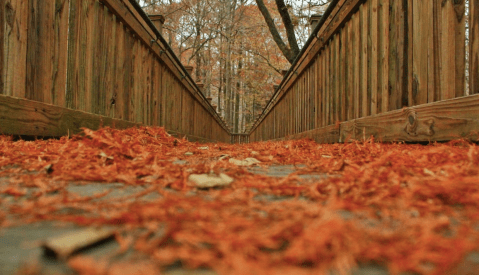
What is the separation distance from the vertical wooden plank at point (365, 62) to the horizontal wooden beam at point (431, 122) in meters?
0.23

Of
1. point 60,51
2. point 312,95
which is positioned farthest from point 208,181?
point 312,95

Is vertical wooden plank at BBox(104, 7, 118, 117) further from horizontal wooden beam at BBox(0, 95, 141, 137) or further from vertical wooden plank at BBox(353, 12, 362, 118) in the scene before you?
vertical wooden plank at BBox(353, 12, 362, 118)

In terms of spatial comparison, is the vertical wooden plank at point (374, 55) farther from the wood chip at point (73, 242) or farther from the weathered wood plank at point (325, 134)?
the wood chip at point (73, 242)

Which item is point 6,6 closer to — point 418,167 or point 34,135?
point 34,135

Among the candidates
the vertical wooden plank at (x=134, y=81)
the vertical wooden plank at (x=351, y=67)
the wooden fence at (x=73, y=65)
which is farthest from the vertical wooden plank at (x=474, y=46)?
the vertical wooden plank at (x=134, y=81)

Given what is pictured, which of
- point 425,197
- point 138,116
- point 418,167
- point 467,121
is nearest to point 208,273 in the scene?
point 425,197

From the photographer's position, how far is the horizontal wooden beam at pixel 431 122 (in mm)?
1591

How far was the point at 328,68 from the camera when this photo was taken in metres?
3.74

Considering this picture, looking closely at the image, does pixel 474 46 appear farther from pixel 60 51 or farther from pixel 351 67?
pixel 60 51

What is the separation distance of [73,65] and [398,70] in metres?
2.70

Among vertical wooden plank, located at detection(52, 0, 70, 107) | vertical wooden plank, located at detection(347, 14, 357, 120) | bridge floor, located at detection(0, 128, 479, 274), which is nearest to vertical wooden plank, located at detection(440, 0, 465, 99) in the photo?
bridge floor, located at detection(0, 128, 479, 274)

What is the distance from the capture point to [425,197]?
74 centimetres

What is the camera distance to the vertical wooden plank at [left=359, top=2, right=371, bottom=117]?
8.84ft

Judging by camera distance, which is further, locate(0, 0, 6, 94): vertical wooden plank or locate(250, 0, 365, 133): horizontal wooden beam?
locate(250, 0, 365, 133): horizontal wooden beam
